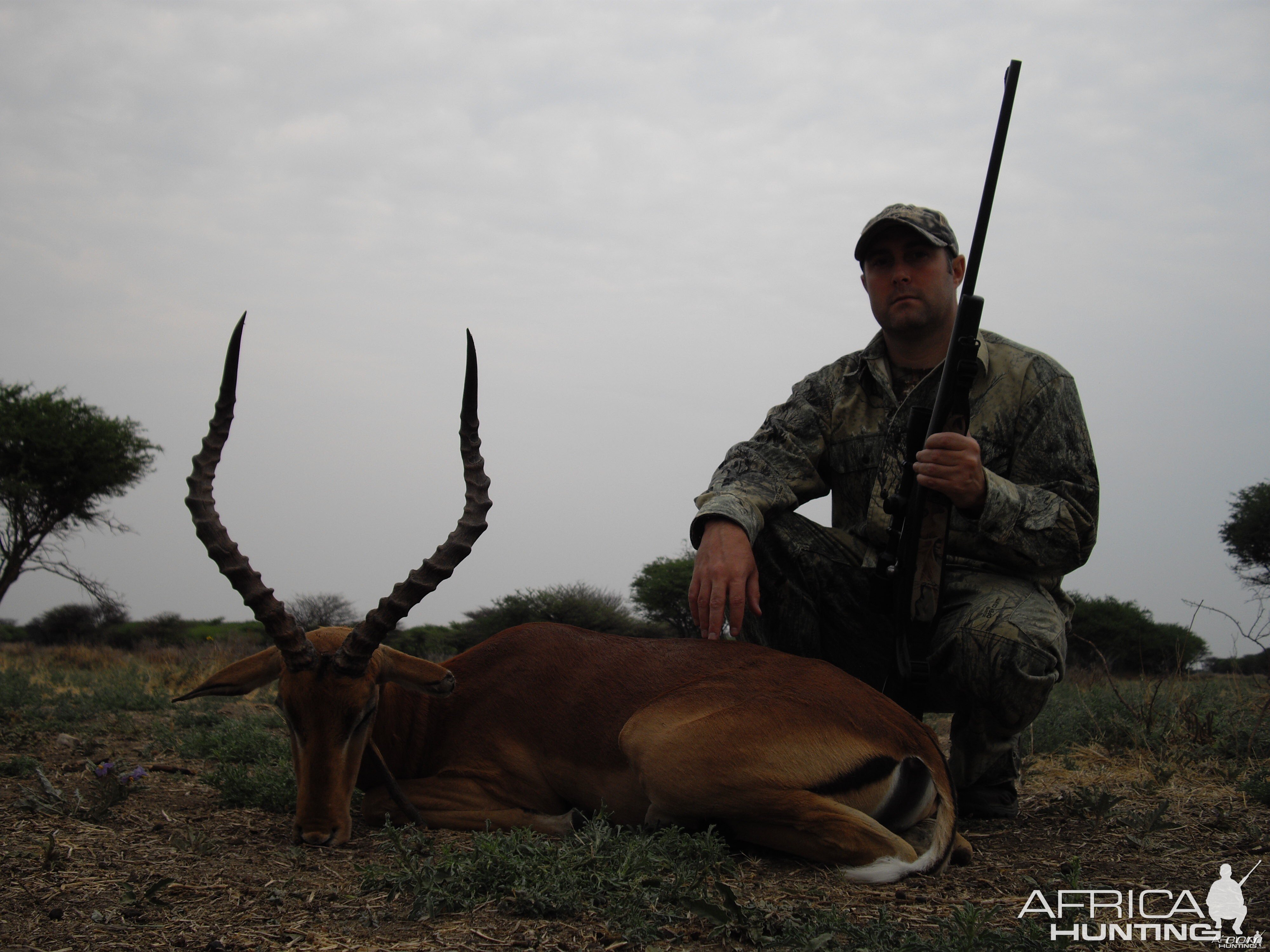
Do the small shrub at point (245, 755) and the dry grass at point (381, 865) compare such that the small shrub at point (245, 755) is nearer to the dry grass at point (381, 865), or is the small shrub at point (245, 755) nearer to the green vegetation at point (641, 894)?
the dry grass at point (381, 865)

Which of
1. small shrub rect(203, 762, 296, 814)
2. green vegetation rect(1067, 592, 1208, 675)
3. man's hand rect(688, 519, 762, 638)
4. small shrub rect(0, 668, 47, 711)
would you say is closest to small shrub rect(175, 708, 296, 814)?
small shrub rect(203, 762, 296, 814)

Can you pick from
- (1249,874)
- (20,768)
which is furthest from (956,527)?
(20,768)

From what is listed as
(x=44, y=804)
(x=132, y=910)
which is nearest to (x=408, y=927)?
(x=132, y=910)

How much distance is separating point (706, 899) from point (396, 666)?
1717 millimetres

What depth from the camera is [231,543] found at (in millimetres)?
3555

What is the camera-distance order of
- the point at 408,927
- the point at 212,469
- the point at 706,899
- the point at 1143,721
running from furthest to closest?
1. the point at 1143,721
2. the point at 212,469
3. the point at 706,899
4. the point at 408,927

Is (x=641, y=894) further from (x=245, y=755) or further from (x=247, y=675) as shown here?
(x=245, y=755)

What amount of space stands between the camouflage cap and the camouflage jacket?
19.5 inches

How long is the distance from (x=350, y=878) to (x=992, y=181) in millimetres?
3635

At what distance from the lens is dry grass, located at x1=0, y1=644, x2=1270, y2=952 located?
2.24 metres

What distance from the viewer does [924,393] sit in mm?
4500

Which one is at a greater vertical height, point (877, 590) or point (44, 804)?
point (877, 590)

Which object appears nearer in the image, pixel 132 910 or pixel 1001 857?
pixel 132 910

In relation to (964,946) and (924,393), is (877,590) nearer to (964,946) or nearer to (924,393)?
(924,393)
